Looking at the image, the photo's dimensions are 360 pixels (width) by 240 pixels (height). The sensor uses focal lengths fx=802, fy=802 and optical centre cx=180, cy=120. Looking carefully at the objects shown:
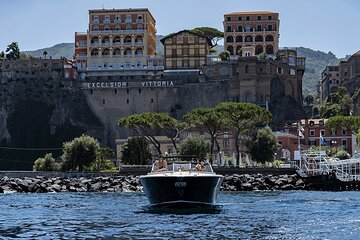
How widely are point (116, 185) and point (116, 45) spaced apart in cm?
8733

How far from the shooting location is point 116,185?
94500 mm

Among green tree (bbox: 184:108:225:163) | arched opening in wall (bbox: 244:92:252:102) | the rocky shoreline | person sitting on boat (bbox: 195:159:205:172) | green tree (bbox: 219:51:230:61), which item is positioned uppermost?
green tree (bbox: 219:51:230:61)

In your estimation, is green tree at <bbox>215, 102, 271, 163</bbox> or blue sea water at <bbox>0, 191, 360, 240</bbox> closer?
blue sea water at <bbox>0, 191, 360, 240</bbox>

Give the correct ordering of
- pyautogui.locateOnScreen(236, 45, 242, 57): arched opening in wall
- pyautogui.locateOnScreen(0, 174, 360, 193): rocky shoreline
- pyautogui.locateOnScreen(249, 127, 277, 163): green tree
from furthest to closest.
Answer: pyautogui.locateOnScreen(236, 45, 242, 57): arched opening in wall < pyautogui.locateOnScreen(249, 127, 277, 163): green tree < pyautogui.locateOnScreen(0, 174, 360, 193): rocky shoreline

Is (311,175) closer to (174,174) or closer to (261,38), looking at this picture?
(174,174)

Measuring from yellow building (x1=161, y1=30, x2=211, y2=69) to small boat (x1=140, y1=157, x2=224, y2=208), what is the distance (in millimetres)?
115685

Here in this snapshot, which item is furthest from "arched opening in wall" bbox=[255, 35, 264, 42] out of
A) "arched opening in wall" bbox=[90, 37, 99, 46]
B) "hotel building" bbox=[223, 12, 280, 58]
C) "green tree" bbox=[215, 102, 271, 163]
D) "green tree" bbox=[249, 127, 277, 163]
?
"green tree" bbox=[249, 127, 277, 163]

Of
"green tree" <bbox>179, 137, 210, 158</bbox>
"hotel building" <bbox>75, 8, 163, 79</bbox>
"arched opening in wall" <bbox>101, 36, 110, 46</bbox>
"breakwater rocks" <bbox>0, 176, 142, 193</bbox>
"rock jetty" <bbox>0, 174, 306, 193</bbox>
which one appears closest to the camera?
"breakwater rocks" <bbox>0, 176, 142, 193</bbox>

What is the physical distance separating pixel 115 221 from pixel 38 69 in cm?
13029

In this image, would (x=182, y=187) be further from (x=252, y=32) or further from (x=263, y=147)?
(x=252, y=32)

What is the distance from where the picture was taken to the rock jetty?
9275cm

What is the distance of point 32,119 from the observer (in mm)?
168625

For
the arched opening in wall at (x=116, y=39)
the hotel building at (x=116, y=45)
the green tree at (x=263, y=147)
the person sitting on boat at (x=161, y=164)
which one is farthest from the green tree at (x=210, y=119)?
the arched opening in wall at (x=116, y=39)

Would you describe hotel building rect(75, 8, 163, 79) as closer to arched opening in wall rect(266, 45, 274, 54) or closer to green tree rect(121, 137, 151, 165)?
arched opening in wall rect(266, 45, 274, 54)
